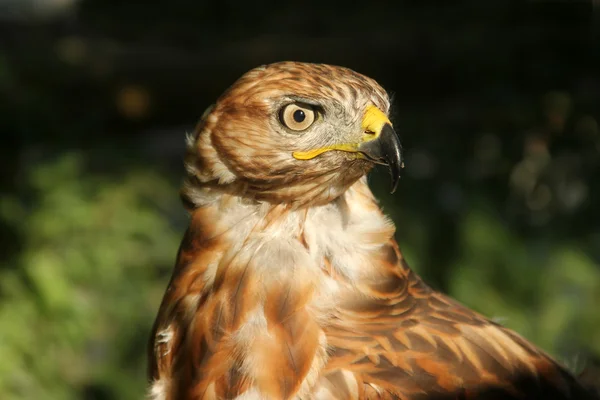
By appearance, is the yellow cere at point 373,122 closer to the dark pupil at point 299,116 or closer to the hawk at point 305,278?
the hawk at point 305,278

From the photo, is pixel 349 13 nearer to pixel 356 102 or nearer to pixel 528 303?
pixel 528 303

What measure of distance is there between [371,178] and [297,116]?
2657 mm

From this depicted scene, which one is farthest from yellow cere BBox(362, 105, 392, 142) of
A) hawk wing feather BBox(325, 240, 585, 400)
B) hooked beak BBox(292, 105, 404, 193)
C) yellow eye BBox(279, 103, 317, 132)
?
hawk wing feather BBox(325, 240, 585, 400)

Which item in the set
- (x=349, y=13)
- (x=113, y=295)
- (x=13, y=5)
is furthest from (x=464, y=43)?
(x=13, y=5)

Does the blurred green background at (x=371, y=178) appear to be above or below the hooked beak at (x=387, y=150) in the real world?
below

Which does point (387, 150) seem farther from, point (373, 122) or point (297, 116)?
point (297, 116)

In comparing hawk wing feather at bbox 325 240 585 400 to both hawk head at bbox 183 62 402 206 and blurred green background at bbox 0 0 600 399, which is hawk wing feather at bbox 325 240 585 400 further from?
blurred green background at bbox 0 0 600 399

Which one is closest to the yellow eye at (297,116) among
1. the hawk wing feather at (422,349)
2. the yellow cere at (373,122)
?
the yellow cere at (373,122)

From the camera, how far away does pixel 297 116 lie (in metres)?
1.81

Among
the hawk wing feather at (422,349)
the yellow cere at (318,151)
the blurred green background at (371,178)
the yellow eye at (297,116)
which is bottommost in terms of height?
the blurred green background at (371,178)

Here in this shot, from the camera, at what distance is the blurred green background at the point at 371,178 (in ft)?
12.6

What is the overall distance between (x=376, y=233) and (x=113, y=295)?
93.0 inches

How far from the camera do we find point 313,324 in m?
1.82

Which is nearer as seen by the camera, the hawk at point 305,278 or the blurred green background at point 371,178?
the hawk at point 305,278
